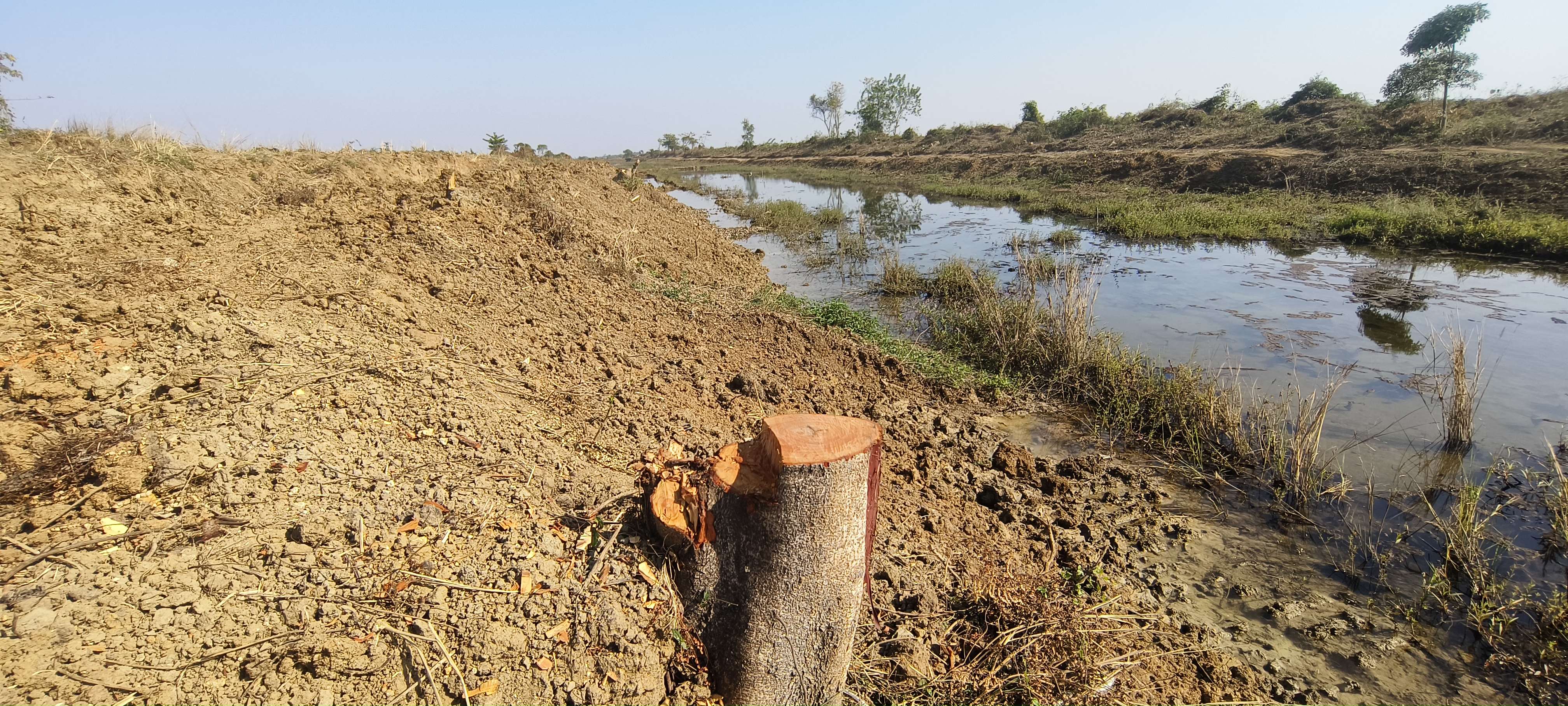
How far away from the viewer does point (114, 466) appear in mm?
2012

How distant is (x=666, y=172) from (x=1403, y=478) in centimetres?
3644

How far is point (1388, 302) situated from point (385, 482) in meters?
11.1

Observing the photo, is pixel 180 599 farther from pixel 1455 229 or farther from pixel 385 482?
pixel 1455 229

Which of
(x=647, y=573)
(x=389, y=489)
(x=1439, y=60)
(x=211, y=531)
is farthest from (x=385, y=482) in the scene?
(x=1439, y=60)

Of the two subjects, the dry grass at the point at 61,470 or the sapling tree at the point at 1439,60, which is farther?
the sapling tree at the point at 1439,60

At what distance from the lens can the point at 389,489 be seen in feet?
7.36

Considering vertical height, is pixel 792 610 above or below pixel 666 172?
below

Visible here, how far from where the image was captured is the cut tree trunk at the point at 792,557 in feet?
6.23

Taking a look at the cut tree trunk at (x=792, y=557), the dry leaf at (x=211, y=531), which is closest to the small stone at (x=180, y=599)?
the dry leaf at (x=211, y=531)

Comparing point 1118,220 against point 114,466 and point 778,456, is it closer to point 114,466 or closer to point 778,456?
point 778,456

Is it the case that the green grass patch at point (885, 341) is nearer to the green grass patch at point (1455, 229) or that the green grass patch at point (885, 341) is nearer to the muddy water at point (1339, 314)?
the muddy water at point (1339, 314)

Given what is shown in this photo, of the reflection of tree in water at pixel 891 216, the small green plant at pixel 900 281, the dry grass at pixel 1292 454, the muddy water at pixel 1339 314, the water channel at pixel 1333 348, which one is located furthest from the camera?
the reflection of tree in water at pixel 891 216

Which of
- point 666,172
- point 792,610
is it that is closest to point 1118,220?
point 792,610

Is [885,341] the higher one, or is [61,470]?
[61,470]
